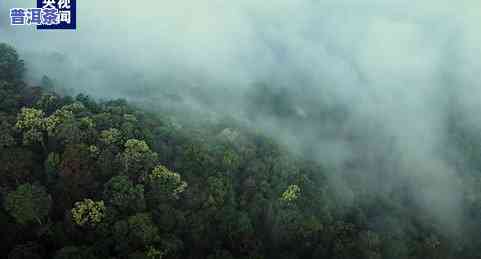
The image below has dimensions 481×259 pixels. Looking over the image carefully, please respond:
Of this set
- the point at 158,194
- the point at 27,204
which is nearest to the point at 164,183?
the point at 158,194

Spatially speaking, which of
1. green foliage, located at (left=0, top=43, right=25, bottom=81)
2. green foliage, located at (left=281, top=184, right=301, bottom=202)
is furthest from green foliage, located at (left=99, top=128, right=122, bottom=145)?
green foliage, located at (left=281, top=184, right=301, bottom=202)

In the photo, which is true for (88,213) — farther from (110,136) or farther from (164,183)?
(110,136)

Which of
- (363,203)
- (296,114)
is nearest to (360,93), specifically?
(296,114)

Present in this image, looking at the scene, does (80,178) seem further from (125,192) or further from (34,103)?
(34,103)

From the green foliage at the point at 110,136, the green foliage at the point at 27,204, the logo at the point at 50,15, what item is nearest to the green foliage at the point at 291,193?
the green foliage at the point at 110,136

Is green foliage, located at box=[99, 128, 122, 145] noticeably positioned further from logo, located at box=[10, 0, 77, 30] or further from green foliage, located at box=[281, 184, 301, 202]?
green foliage, located at box=[281, 184, 301, 202]

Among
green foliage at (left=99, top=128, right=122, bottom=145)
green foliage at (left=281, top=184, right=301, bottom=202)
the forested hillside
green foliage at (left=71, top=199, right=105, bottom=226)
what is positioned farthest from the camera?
green foliage at (left=281, top=184, right=301, bottom=202)
